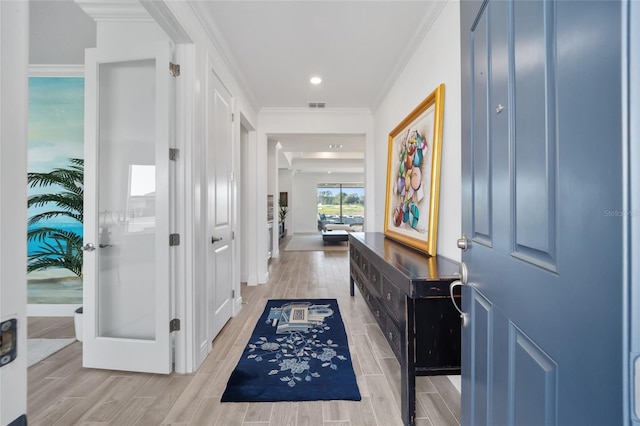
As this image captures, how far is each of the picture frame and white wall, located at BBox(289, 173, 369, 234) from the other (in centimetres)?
967

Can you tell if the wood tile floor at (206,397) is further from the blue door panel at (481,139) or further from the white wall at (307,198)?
the white wall at (307,198)

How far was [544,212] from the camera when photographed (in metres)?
0.62

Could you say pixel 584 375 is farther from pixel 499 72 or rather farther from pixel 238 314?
pixel 238 314

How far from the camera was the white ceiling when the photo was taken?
2.19 metres

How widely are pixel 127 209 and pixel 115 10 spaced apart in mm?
1438

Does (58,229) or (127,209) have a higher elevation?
(127,209)

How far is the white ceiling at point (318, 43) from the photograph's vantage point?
219 cm

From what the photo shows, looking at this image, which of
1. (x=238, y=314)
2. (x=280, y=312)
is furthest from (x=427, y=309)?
(x=238, y=314)

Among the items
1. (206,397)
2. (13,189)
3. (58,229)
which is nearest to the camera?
(13,189)

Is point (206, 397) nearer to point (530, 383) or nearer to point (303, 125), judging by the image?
point (530, 383)

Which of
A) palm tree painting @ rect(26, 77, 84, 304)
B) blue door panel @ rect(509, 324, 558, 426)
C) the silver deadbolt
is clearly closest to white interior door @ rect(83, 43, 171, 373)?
the silver deadbolt

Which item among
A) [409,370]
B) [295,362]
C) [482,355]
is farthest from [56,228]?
[482,355]

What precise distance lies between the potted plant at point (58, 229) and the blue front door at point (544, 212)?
3243 mm

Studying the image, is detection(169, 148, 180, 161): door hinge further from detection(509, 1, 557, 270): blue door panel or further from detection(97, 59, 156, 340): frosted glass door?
detection(509, 1, 557, 270): blue door panel
